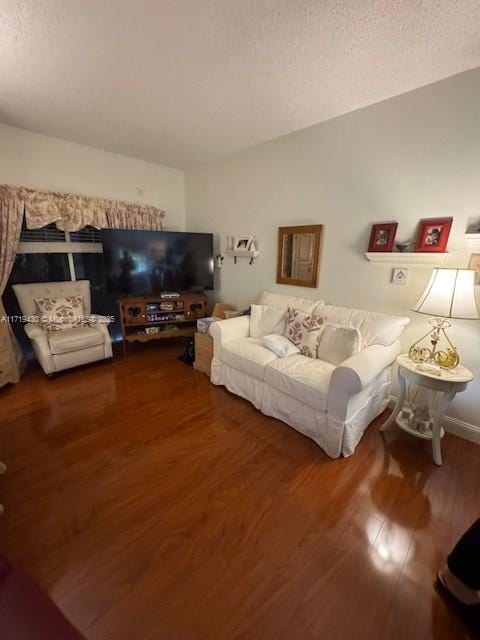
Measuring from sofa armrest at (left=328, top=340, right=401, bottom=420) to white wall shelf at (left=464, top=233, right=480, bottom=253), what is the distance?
96 cm

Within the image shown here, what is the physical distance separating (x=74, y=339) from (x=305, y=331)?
2.39 m

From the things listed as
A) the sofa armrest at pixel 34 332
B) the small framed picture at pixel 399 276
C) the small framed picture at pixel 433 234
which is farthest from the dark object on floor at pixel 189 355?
the small framed picture at pixel 433 234

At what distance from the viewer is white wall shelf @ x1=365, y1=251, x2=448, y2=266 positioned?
1932mm

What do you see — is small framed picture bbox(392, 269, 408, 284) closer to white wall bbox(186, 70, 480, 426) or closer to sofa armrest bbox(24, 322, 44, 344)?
white wall bbox(186, 70, 480, 426)

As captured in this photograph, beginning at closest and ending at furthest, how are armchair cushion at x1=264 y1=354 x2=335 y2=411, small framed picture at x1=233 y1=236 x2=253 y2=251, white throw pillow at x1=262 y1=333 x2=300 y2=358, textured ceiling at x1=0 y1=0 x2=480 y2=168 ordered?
textured ceiling at x1=0 y1=0 x2=480 y2=168 → armchair cushion at x1=264 y1=354 x2=335 y2=411 → white throw pillow at x1=262 y1=333 x2=300 y2=358 → small framed picture at x1=233 y1=236 x2=253 y2=251

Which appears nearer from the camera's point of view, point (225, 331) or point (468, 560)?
point (468, 560)

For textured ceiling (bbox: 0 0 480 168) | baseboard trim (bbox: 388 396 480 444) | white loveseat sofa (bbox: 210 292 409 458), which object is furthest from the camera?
baseboard trim (bbox: 388 396 480 444)

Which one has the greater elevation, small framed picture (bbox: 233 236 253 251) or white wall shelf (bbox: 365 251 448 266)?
small framed picture (bbox: 233 236 253 251)

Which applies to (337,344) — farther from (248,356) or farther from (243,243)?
(243,243)

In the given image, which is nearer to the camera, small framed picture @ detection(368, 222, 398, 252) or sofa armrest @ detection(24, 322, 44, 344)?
small framed picture @ detection(368, 222, 398, 252)

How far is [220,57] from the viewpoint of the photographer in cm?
162

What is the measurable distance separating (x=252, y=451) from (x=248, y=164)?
3057 millimetres

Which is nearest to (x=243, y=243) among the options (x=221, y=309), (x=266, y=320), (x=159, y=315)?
(x=221, y=309)

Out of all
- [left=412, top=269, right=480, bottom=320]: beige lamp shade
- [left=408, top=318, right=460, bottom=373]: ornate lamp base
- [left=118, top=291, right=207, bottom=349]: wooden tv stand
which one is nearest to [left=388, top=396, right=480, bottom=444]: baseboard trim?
[left=408, top=318, right=460, bottom=373]: ornate lamp base
